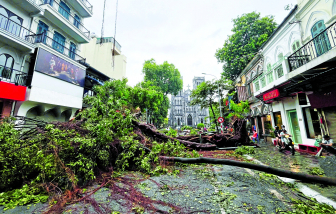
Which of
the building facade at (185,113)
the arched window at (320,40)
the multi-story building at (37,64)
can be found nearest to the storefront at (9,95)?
the multi-story building at (37,64)

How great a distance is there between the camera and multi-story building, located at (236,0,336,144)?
652 cm

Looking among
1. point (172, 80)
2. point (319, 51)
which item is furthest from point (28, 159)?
point (172, 80)

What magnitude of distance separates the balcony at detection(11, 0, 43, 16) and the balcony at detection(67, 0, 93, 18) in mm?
3403

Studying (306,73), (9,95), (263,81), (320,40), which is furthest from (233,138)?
(9,95)

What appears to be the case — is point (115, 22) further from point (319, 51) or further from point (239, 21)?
point (239, 21)

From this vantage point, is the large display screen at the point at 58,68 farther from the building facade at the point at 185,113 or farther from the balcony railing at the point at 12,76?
the building facade at the point at 185,113

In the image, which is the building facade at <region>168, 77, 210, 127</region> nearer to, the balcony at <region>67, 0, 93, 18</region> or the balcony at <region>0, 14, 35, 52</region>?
the balcony at <region>67, 0, 93, 18</region>

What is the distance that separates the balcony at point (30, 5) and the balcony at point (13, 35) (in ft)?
4.65

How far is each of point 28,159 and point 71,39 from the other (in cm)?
1333

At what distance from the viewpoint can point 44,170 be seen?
123 inches

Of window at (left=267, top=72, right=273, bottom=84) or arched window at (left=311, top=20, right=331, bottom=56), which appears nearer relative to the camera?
arched window at (left=311, top=20, right=331, bottom=56)

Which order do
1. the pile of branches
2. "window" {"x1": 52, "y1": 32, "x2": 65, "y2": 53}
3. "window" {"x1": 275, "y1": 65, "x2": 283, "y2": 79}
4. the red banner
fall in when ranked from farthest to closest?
"window" {"x1": 52, "y1": 32, "x2": 65, "y2": 53} → "window" {"x1": 275, "y1": 65, "x2": 283, "y2": 79} → the pile of branches → the red banner

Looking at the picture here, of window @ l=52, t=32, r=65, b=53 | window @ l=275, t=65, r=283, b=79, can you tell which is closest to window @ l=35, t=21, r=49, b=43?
window @ l=52, t=32, r=65, b=53

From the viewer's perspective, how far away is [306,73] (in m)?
7.18
